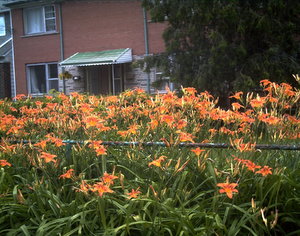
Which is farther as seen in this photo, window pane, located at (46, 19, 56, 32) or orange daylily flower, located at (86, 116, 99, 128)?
window pane, located at (46, 19, 56, 32)

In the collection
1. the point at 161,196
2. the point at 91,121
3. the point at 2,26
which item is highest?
the point at 2,26

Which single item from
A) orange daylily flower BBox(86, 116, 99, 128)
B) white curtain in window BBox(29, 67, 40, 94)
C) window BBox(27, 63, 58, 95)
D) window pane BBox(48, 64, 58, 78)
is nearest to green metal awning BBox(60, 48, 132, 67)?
window pane BBox(48, 64, 58, 78)

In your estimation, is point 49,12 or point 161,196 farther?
point 49,12

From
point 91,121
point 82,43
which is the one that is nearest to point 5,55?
point 82,43

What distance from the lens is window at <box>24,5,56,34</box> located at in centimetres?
1514

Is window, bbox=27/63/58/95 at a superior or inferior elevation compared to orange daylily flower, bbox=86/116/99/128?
superior

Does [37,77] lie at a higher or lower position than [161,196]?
higher

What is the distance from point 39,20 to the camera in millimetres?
15391

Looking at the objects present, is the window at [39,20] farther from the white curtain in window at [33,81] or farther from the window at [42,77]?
the white curtain in window at [33,81]

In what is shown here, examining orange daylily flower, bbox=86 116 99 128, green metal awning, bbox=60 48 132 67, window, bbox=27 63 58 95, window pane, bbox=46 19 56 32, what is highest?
window pane, bbox=46 19 56 32

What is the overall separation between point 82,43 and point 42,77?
332cm

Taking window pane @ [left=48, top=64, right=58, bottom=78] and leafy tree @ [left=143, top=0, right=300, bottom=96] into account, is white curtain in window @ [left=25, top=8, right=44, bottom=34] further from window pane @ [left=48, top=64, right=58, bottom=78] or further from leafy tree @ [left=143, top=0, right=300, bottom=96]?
leafy tree @ [left=143, top=0, right=300, bottom=96]

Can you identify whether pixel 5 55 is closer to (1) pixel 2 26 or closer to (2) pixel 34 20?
(1) pixel 2 26

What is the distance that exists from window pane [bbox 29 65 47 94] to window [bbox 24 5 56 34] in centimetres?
194
